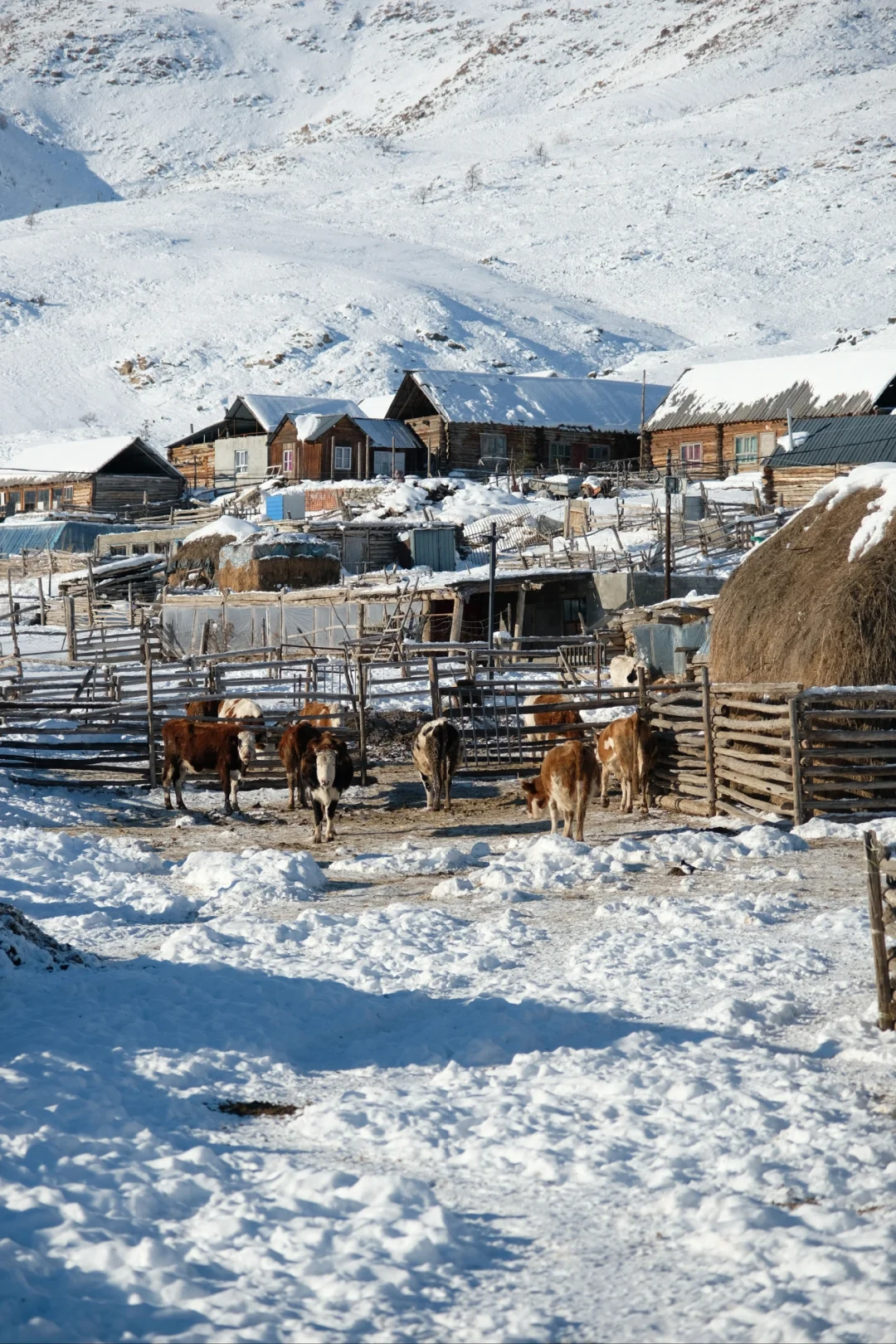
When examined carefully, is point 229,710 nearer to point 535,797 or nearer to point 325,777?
point 325,777

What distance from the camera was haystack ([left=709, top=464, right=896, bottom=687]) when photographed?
14.6m

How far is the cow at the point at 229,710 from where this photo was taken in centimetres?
1850

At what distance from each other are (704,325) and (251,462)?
39835mm

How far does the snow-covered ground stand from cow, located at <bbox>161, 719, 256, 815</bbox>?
5016 mm

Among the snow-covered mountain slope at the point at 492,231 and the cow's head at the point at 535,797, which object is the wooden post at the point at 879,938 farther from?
the snow-covered mountain slope at the point at 492,231

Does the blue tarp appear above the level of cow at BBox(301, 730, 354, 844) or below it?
above

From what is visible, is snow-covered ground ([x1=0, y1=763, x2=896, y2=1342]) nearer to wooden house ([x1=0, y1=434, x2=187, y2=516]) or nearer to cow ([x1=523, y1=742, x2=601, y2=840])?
cow ([x1=523, y1=742, x2=601, y2=840])

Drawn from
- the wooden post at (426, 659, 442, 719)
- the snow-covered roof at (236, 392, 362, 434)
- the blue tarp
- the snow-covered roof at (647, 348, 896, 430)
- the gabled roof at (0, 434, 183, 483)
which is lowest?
the wooden post at (426, 659, 442, 719)

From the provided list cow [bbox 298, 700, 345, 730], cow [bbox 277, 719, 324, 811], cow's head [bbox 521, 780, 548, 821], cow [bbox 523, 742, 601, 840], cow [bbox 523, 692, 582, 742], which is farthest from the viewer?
cow [bbox 523, 692, 582, 742]

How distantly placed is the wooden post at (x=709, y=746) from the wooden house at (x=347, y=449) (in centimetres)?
4359

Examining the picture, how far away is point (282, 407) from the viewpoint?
6359 cm

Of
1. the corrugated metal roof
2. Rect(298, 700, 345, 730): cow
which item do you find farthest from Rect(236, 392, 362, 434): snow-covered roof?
Rect(298, 700, 345, 730): cow

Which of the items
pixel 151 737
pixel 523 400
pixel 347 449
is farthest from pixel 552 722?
pixel 523 400

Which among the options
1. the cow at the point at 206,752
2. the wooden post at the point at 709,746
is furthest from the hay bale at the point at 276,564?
the wooden post at the point at 709,746
